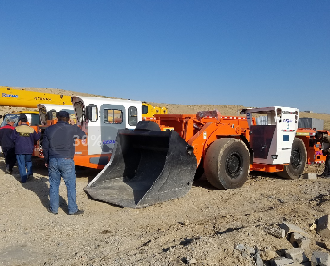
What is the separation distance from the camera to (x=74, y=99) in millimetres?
8805

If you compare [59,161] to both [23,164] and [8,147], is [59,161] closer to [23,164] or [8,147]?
[23,164]

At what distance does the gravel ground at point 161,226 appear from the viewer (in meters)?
3.69

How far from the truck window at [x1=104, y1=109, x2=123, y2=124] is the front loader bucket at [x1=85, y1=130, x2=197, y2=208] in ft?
5.57

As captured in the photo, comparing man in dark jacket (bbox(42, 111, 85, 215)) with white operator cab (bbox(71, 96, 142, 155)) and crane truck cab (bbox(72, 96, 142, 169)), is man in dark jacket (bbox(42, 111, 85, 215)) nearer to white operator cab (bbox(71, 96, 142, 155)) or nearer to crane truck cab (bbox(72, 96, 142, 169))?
crane truck cab (bbox(72, 96, 142, 169))

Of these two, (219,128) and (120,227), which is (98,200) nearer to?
(120,227)

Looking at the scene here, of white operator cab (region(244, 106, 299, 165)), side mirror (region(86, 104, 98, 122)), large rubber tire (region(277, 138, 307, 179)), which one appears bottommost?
large rubber tire (region(277, 138, 307, 179))

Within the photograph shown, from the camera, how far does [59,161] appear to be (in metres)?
5.65

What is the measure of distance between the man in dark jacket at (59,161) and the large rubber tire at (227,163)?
2698mm

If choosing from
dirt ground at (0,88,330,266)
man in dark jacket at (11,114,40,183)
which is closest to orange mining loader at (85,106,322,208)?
dirt ground at (0,88,330,266)

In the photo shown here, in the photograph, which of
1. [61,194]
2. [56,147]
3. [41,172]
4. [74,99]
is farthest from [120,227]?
[41,172]

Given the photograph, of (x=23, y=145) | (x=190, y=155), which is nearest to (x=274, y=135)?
(x=190, y=155)

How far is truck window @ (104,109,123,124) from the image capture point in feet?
29.3

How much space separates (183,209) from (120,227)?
1303 millimetres

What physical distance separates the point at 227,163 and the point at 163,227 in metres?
2.64
